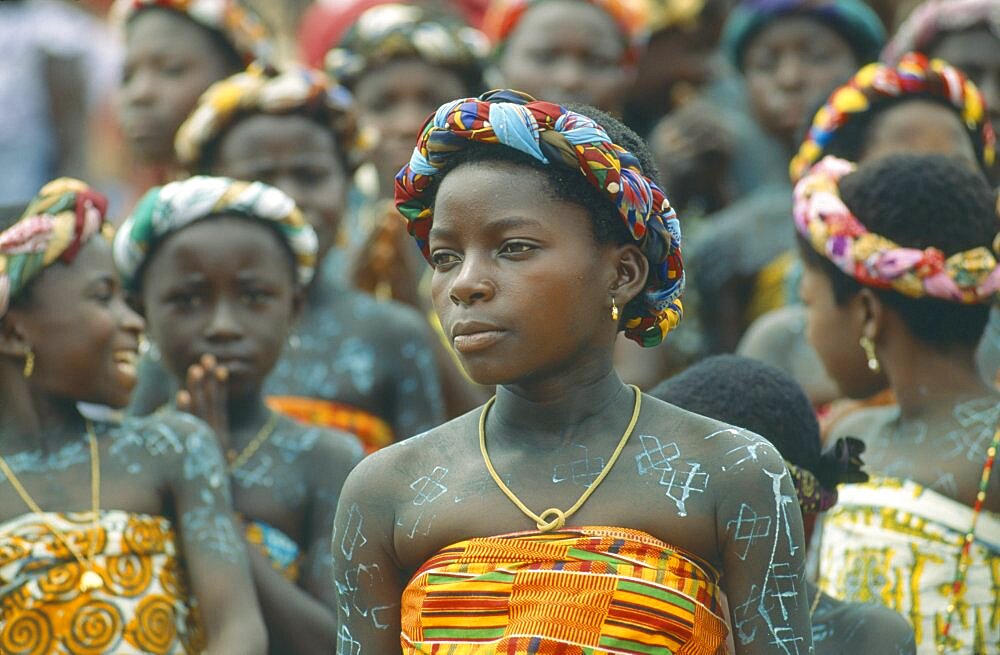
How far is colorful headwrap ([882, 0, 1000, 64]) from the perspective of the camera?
696 centimetres

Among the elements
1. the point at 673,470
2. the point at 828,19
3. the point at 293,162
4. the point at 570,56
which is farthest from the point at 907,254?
the point at 570,56

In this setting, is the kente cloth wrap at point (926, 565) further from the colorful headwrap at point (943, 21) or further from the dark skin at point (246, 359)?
the colorful headwrap at point (943, 21)

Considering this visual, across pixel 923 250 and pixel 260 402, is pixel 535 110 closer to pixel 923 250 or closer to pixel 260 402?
pixel 923 250

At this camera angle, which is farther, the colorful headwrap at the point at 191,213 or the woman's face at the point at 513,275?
the colorful headwrap at the point at 191,213

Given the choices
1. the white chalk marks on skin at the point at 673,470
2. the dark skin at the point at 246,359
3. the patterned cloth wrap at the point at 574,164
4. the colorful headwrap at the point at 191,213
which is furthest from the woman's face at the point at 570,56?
the white chalk marks on skin at the point at 673,470

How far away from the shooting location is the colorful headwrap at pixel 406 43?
25.4 feet

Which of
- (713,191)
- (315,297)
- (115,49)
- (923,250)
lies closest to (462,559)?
(923,250)

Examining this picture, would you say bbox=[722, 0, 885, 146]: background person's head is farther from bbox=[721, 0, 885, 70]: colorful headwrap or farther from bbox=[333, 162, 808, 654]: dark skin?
bbox=[333, 162, 808, 654]: dark skin

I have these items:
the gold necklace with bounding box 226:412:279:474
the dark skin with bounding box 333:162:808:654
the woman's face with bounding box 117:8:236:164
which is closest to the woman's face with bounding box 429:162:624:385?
the dark skin with bounding box 333:162:808:654

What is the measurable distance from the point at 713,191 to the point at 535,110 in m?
4.90

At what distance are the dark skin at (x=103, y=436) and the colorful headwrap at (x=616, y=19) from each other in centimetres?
385

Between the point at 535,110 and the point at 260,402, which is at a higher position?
the point at 535,110

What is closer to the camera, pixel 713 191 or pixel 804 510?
pixel 804 510

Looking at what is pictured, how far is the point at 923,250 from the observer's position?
14.7ft
